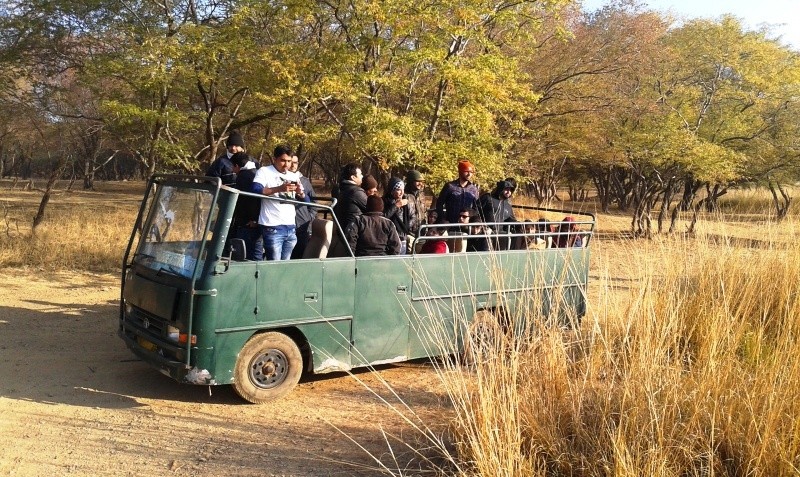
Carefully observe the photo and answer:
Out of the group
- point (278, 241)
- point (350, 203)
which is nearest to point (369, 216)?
point (350, 203)

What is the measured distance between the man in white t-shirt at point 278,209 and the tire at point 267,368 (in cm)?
94

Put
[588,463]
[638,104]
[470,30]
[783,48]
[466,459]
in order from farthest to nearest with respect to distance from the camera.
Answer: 1. [783,48]
2. [638,104]
3. [470,30]
4. [466,459]
5. [588,463]

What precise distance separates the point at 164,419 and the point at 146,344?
713mm

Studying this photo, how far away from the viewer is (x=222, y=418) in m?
5.03

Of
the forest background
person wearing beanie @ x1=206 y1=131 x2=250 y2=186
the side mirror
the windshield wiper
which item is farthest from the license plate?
the forest background

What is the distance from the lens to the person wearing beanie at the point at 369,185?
6.73 metres

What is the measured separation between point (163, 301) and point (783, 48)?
23.8 m

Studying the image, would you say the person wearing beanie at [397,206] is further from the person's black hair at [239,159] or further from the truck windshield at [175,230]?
the truck windshield at [175,230]

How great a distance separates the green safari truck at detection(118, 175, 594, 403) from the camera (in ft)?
16.1

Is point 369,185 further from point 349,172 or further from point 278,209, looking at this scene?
point 278,209

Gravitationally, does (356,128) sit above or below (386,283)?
above

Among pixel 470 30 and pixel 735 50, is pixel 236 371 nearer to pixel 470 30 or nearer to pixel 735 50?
pixel 470 30

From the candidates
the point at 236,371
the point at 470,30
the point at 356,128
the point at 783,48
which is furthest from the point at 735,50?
the point at 236,371

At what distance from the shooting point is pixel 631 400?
3551 millimetres
